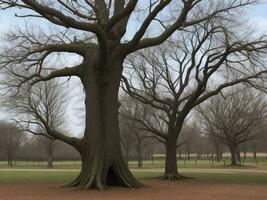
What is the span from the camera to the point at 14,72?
27312 millimetres

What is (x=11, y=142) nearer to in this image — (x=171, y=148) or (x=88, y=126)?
(x=171, y=148)

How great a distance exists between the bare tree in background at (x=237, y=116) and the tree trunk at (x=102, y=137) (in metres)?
37.2

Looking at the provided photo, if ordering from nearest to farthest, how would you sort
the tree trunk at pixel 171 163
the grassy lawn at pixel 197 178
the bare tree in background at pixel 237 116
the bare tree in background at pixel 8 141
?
the grassy lawn at pixel 197 178 → the tree trunk at pixel 171 163 → the bare tree in background at pixel 237 116 → the bare tree in background at pixel 8 141

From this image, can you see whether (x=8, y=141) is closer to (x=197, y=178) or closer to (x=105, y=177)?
(x=197, y=178)

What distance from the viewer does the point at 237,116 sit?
60.6 metres

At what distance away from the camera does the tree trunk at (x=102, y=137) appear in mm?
22641

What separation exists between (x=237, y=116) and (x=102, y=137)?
130 ft

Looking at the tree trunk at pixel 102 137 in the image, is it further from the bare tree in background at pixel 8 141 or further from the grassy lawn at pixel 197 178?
the bare tree in background at pixel 8 141

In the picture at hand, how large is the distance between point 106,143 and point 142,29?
5.44 metres

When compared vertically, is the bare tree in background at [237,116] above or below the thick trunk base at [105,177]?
above

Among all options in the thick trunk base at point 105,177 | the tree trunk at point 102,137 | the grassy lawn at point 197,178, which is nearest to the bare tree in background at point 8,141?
the grassy lawn at point 197,178

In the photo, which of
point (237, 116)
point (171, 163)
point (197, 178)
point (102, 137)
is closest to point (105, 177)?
point (102, 137)

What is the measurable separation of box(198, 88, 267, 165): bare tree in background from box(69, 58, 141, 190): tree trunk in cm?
3721

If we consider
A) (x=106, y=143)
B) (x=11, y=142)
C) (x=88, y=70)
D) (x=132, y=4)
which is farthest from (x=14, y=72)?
(x=11, y=142)
